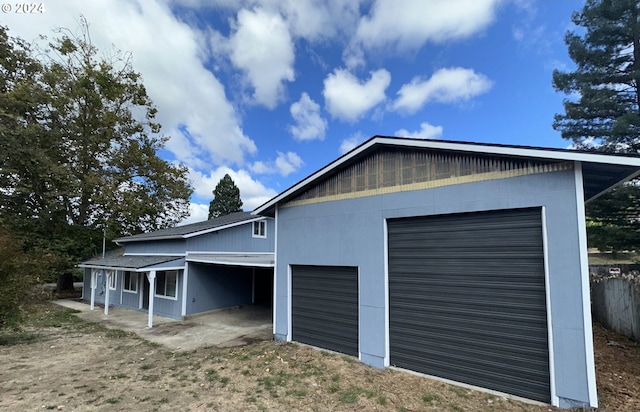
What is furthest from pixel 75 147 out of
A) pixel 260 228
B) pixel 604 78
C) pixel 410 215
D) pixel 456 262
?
pixel 604 78

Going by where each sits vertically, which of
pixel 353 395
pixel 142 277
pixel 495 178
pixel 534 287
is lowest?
pixel 353 395

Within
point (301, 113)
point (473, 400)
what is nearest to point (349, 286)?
point (473, 400)

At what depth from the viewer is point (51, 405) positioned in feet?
16.7

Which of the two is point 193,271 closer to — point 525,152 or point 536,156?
point 525,152

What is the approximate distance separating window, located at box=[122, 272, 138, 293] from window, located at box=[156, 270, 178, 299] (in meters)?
2.04

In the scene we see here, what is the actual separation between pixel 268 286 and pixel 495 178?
12858mm

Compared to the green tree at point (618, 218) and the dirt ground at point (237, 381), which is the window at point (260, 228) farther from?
the green tree at point (618, 218)

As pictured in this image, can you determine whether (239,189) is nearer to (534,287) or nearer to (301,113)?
(301,113)

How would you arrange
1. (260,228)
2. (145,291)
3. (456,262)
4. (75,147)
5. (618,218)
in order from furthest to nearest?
(75,147), (260,228), (145,291), (618,218), (456,262)

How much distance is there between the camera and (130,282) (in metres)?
15.2

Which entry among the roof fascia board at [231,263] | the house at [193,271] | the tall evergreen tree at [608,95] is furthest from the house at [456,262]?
the tall evergreen tree at [608,95]

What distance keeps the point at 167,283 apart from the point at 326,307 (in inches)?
343

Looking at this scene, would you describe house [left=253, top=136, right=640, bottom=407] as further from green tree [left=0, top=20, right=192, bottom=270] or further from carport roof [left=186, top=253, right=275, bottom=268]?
green tree [left=0, top=20, right=192, bottom=270]

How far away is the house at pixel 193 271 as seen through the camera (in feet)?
41.4
